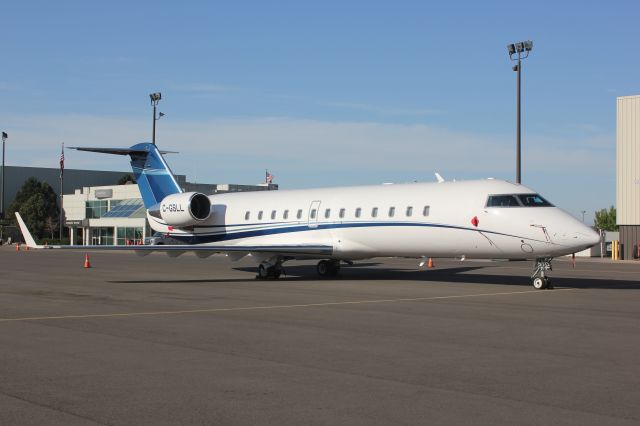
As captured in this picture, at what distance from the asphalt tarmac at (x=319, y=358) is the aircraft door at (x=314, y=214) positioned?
6.68 metres

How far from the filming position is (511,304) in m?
15.8

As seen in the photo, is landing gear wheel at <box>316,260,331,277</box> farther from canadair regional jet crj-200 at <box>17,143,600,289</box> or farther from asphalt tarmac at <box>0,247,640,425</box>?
asphalt tarmac at <box>0,247,640,425</box>

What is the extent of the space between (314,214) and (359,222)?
2117mm

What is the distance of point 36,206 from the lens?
94000mm

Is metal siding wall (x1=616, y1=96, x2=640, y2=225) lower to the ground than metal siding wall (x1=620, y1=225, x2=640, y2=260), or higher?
higher

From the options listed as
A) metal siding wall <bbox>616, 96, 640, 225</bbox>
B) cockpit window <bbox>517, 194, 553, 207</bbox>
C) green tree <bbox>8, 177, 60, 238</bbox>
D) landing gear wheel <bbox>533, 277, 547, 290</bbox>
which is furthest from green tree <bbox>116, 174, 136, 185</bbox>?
landing gear wheel <bbox>533, 277, 547, 290</bbox>

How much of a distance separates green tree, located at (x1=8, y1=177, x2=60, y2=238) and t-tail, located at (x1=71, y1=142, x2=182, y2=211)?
67323 millimetres

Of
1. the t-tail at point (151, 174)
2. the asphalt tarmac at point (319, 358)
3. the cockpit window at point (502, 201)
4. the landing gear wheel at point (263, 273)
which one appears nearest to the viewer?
the asphalt tarmac at point (319, 358)

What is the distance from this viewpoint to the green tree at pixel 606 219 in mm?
136875

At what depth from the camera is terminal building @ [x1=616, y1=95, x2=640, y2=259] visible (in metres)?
44.4

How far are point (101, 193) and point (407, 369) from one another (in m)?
75.8

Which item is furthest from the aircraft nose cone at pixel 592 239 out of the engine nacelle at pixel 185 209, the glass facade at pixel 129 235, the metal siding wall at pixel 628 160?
the glass facade at pixel 129 235

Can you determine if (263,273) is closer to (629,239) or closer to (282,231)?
(282,231)

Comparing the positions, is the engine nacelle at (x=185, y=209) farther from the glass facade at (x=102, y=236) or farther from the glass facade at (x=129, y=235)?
the glass facade at (x=102, y=236)
